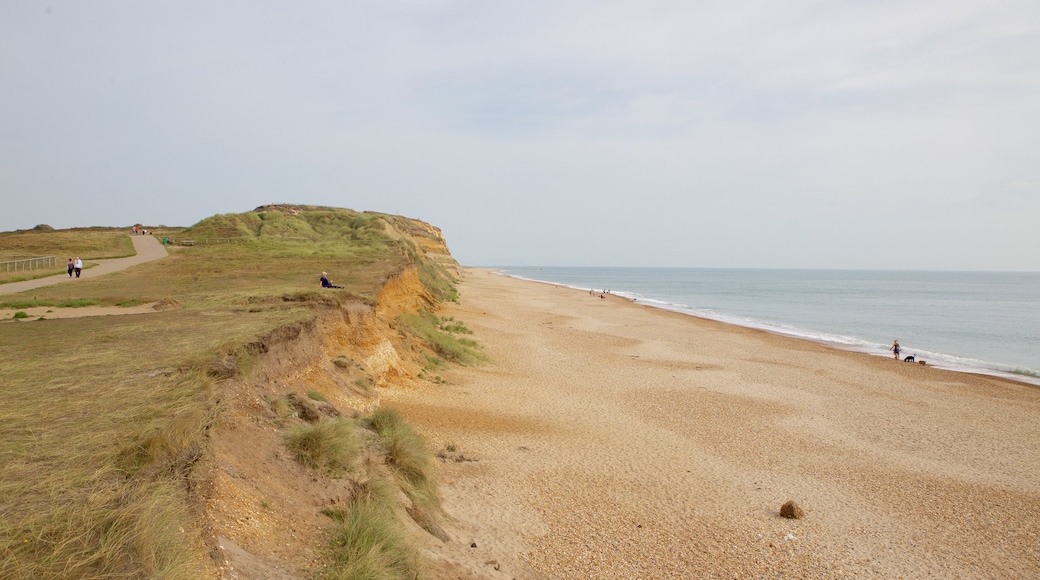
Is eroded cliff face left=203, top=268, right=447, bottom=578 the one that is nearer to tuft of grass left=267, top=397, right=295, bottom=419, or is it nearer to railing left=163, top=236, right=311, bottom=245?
tuft of grass left=267, top=397, right=295, bottom=419

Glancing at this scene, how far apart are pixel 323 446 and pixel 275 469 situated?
2.78ft

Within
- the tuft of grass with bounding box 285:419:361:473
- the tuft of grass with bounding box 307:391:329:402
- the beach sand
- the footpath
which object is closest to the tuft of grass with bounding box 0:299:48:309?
the footpath

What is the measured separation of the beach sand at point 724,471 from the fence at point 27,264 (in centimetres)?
2369

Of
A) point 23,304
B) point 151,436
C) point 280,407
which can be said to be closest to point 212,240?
point 23,304

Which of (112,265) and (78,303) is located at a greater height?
(112,265)

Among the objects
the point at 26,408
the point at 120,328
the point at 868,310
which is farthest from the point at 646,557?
the point at 868,310

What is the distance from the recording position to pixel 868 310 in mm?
58312

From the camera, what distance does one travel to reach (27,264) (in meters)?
29.9

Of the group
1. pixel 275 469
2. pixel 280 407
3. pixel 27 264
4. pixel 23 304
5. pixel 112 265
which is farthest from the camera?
pixel 112 265

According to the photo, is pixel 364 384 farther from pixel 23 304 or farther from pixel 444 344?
pixel 23 304

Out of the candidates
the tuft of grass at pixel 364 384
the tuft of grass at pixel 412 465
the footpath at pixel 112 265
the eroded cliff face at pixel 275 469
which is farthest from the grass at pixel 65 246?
the tuft of grass at pixel 412 465

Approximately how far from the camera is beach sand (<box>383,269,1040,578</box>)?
8172 mm

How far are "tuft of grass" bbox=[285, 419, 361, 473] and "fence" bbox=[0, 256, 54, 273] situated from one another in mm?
28571

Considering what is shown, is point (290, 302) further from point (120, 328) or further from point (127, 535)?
point (127, 535)
